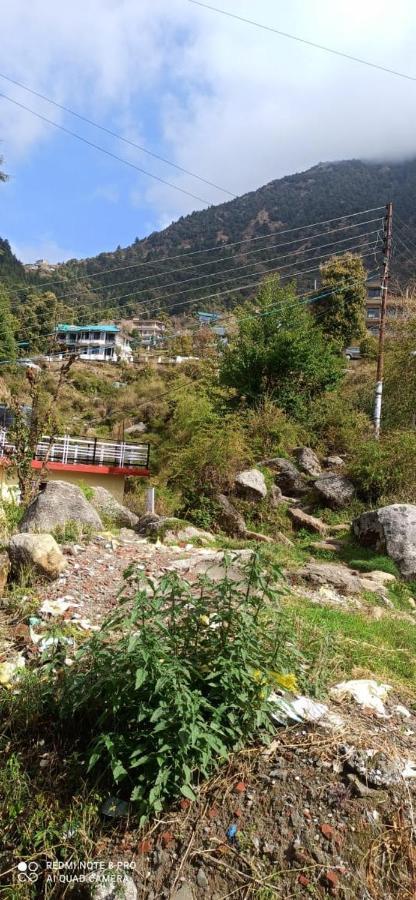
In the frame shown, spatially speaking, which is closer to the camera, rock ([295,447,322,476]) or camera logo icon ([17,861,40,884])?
camera logo icon ([17,861,40,884])

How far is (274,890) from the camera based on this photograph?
2.25 m

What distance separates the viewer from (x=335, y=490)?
13.1 meters

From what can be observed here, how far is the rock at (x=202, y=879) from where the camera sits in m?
2.32

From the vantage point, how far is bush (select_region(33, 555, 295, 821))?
2428mm

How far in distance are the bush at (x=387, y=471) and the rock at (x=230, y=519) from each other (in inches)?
118

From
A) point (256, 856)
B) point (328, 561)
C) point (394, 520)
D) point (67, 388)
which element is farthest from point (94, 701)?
point (67, 388)

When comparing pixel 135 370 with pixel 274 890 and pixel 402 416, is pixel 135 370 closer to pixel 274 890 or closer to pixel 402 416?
pixel 402 416

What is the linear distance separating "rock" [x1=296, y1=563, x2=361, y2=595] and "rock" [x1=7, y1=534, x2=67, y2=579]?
3.56 m

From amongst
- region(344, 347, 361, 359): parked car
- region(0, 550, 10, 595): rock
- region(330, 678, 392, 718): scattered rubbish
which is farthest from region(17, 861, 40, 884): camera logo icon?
region(344, 347, 361, 359): parked car

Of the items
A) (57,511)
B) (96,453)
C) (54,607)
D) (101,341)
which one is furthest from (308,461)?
(101,341)

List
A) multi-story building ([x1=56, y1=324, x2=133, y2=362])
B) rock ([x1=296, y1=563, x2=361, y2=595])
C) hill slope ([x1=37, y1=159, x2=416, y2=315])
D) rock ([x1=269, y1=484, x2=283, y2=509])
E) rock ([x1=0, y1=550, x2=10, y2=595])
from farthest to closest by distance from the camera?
hill slope ([x1=37, y1=159, x2=416, y2=315]) < multi-story building ([x1=56, y1=324, x2=133, y2=362]) < rock ([x1=269, y1=484, x2=283, y2=509]) < rock ([x1=296, y1=563, x2=361, y2=595]) < rock ([x1=0, y1=550, x2=10, y2=595])

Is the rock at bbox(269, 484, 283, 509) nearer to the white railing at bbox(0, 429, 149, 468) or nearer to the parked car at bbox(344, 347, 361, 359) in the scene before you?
the white railing at bbox(0, 429, 149, 468)

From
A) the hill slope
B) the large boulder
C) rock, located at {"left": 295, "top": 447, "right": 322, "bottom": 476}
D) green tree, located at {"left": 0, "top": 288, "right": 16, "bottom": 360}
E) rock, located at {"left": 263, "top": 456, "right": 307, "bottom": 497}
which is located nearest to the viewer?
the large boulder

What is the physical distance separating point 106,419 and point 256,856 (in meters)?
27.8
